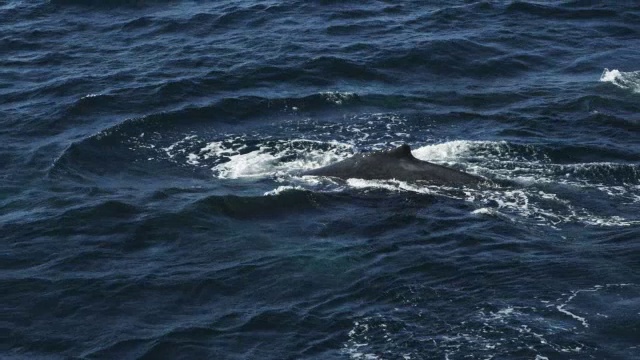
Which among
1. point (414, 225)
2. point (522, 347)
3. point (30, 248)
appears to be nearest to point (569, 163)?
point (414, 225)

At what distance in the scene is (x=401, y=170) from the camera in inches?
1533

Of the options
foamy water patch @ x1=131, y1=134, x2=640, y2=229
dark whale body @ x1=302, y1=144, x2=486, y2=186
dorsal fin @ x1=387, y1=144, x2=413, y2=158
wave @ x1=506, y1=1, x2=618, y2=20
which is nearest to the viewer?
foamy water patch @ x1=131, y1=134, x2=640, y2=229

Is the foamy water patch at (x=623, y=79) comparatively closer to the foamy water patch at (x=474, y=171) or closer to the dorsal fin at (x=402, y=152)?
the foamy water patch at (x=474, y=171)

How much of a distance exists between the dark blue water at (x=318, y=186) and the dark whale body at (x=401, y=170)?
522 millimetres

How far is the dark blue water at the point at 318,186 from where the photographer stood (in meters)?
30.4

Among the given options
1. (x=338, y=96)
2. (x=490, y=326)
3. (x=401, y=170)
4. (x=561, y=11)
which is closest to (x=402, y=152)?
(x=401, y=170)

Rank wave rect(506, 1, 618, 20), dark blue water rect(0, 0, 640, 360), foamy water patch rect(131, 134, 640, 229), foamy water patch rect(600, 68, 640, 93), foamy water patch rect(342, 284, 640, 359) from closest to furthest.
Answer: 1. foamy water patch rect(342, 284, 640, 359)
2. dark blue water rect(0, 0, 640, 360)
3. foamy water patch rect(131, 134, 640, 229)
4. foamy water patch rect(600, 68, 640, 93)
5. wave rect(506, 1, 618, 20)

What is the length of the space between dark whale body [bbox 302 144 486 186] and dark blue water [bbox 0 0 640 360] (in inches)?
20.5

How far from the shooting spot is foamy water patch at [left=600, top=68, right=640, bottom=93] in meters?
48.4

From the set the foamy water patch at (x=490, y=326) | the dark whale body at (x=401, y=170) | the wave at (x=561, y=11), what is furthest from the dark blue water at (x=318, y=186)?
the dark whale body at (x=401, y=170)

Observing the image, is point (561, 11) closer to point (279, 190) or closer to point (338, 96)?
point (338, 96)

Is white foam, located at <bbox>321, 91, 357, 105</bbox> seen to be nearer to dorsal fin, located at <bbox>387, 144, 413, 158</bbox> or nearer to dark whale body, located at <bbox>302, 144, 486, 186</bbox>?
dark whale body, located at <bbox>302, 144, 486, 186</bbox>

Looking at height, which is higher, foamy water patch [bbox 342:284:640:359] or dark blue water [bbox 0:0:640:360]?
dark blue water [bbox 0:0:640:360]

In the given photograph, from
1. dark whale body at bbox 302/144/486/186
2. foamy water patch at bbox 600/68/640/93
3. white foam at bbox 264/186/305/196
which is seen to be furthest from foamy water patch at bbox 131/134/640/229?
foamy water patch at bbox 600/68/640/93
